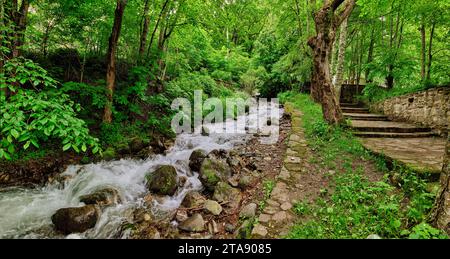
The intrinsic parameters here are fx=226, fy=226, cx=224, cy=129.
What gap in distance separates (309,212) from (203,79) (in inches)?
454

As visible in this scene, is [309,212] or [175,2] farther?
[175,2]

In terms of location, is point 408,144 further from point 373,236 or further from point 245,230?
point 245,230

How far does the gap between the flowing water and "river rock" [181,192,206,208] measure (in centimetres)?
24

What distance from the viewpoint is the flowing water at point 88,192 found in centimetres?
398

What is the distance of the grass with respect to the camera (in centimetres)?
280

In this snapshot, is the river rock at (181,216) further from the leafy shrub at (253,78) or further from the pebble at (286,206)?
the leafy shrub at (253,78)

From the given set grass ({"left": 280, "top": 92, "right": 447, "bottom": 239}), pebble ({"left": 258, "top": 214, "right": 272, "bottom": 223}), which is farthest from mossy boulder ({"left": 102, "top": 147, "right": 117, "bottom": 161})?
grass ({"left": 280, "top": 92, "right": 447, "bottom": 239})

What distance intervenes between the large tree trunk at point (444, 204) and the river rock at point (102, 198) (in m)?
5.17

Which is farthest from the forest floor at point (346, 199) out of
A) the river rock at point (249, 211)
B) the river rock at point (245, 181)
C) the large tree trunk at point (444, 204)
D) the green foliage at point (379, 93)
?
the green foliage at point (379, 93)

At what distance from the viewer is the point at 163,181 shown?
17.0 ft

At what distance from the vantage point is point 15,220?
4121 mm

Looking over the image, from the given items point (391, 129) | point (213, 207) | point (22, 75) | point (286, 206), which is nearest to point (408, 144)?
point (391, 129)
